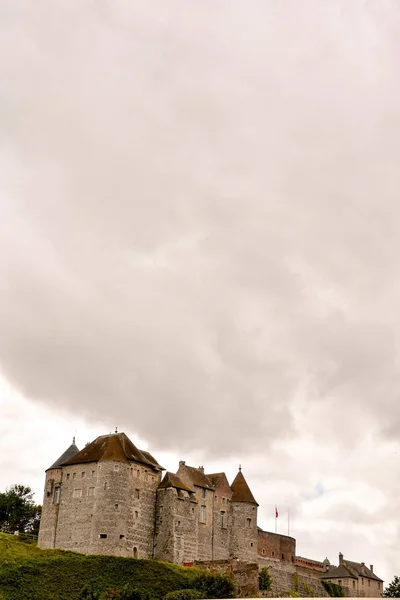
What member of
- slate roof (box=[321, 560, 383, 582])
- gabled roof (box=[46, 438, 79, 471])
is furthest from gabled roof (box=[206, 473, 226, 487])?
slate roof (box=[321, 560, 383, 582])

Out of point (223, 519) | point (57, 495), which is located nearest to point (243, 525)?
point (223, 519)

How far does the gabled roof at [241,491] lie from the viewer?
85312 millimetres

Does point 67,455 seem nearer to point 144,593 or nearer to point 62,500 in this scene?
point 62,500

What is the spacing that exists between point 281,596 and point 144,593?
1535 cm

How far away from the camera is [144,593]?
66.3 metres

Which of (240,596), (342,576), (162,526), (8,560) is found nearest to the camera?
(8,560)

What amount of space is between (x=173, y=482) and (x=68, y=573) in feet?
50.8

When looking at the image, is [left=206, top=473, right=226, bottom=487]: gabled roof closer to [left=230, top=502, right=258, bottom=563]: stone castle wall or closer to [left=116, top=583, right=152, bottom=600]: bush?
[left=230, top=502, right=258, bottom=563]: stone castle wall

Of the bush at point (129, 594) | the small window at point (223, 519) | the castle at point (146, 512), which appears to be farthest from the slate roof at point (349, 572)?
the bush at point (129, 594)

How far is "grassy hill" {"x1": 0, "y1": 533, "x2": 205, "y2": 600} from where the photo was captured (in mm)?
63656

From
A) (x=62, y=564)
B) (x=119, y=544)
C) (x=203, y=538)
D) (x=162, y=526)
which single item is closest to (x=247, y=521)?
(x=203, y=538)

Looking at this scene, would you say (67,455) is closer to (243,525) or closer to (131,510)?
(131,510)

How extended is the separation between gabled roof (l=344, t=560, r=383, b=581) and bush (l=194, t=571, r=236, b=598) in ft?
147

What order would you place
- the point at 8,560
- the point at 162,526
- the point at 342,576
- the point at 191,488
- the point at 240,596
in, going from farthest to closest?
the point at 342,576, the point at 191,488, the point at 162,526, the point at 240,596, the point at 8,560
